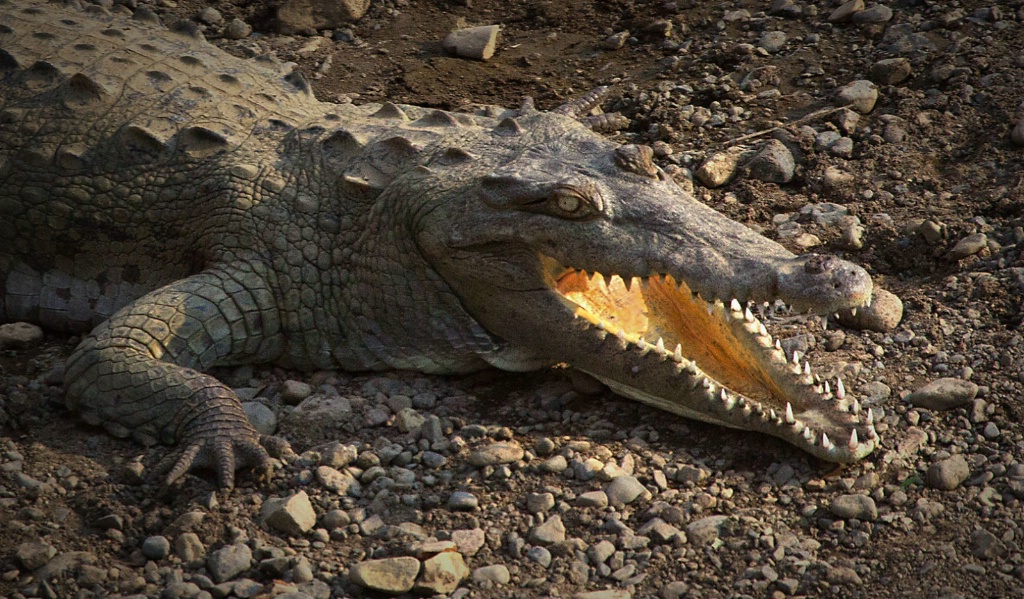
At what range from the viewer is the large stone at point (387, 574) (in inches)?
137

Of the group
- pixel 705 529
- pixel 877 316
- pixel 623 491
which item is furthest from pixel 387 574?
pixel 877 316

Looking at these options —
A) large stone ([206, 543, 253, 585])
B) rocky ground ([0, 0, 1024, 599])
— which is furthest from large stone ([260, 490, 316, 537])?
large stone ([206, 543, 253, 585])

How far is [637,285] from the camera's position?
464 centimetres

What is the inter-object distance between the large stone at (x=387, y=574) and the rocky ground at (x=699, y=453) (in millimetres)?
12

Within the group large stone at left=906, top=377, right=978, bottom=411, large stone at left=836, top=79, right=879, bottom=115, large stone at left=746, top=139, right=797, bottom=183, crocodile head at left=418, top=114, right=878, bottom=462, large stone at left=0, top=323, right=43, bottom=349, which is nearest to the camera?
crocodile head at left=418, top=114, right=878, bottom=462

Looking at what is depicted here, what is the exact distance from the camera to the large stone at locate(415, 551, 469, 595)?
347cm

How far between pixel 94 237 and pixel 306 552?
2.09 meters

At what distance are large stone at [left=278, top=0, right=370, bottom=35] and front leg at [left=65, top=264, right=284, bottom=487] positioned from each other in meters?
3.22

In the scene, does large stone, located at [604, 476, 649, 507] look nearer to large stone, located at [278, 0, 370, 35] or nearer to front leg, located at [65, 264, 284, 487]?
front leg, located at [65, 264, 284, 487]

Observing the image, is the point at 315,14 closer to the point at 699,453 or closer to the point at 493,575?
the point at 699,453

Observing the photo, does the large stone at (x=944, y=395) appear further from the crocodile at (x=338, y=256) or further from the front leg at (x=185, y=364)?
the front leg at (x=185, y=364)

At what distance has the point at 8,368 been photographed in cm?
479

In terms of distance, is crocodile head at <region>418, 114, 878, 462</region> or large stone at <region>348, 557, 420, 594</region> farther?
crocodile head at <region>418, 114, 878, 462</region>

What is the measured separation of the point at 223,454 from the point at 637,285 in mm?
1818
